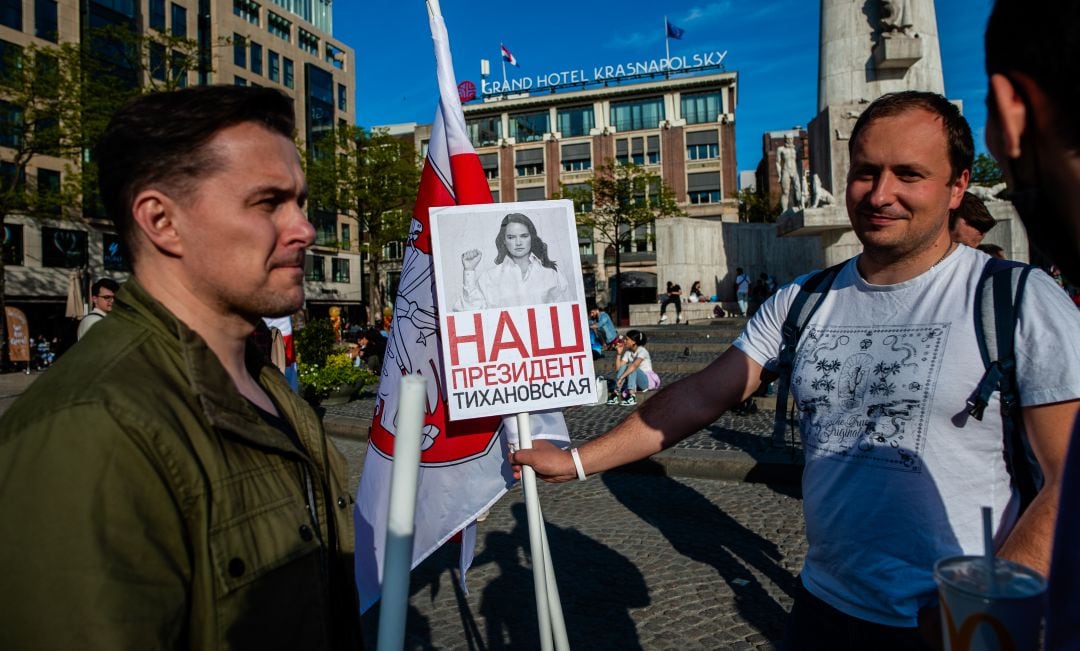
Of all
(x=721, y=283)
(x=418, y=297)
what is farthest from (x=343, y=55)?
(x=418, y=297)

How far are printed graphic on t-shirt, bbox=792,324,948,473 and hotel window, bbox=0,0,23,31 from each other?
38.9 metres

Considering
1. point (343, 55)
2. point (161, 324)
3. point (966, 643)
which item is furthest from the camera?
point (343, 55)

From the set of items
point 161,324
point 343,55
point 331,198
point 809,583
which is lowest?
point 809,583

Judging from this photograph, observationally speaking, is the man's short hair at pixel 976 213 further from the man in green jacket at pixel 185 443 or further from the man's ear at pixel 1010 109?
the man in green jacket at pixel 185 443

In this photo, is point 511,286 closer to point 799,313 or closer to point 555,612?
point 799,313

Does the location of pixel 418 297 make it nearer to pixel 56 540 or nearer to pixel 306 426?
pixel 306 426

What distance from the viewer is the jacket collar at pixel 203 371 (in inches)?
51.6

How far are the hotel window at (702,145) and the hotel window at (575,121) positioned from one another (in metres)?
9.24

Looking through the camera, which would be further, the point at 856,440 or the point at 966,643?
the point at 856,440

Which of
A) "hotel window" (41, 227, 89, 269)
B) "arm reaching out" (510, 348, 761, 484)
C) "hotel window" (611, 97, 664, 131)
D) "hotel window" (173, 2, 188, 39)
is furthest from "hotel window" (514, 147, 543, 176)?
"arm reaching out" (510, 348, 761, 484)

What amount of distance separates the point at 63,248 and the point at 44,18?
1063 cm

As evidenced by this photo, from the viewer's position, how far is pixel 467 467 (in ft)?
9.53

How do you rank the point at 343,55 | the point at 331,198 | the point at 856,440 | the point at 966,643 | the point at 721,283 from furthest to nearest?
the point at 343,55
the point at 331,198
the point at 721,283
the point at 856,440
the point at 966,643

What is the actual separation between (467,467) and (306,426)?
4.24ft
